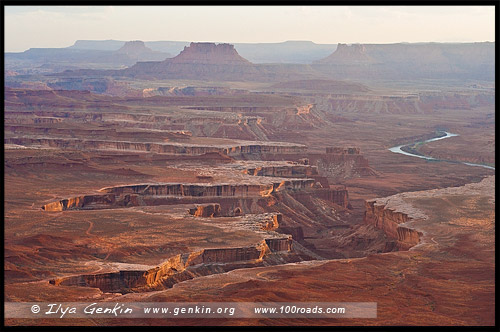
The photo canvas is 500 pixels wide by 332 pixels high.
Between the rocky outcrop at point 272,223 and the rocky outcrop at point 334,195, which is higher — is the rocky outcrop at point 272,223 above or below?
below

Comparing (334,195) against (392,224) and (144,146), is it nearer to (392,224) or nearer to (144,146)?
(392,224)


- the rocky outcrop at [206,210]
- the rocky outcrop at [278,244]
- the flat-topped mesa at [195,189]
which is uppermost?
the flat-topped mesa at [195,189]

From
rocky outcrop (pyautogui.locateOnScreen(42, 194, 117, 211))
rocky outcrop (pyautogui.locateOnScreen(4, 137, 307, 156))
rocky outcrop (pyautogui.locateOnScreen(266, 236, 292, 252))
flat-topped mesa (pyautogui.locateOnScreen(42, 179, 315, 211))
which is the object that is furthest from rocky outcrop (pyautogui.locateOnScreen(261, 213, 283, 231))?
rocky outcrop (pyautogui.locateOnScreen(4, 137, 307, 156))

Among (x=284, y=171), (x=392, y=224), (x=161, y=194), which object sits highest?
(x=284, y=171)

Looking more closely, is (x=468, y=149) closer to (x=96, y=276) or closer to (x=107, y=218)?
(x=107, y=218)

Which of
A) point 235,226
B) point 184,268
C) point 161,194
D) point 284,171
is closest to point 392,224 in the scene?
point 235,226

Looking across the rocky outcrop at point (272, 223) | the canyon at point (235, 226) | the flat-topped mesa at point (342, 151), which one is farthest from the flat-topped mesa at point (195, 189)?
the flat-topped mesa at point (342, 151)

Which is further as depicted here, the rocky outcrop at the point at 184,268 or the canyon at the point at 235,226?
the rocky outcrop at the point at 184,268

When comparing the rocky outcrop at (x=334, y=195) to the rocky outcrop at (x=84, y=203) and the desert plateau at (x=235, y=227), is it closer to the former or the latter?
the desert plateau at (x=235, y=227)
